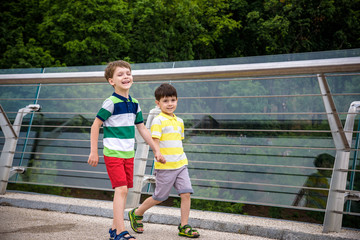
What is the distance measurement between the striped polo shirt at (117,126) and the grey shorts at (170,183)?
36cm

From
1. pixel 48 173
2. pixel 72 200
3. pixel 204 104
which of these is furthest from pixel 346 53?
pixel 48 173

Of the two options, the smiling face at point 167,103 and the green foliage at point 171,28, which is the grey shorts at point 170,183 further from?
the green foliage at point 171,28

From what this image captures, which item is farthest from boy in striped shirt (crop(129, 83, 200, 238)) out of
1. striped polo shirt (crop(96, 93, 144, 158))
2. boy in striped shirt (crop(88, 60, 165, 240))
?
striped polo shirt (crop(96, 93, 144, 158))

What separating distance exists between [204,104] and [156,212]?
1.22 m

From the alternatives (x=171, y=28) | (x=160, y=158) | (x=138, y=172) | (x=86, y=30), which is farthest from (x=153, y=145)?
(x=171, y=28)

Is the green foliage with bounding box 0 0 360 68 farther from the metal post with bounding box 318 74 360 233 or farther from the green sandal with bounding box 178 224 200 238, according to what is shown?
the metal post with bounding box 318 74 360 233

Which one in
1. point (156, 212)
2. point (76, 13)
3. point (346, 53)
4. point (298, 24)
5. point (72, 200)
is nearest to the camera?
point (156, 212)

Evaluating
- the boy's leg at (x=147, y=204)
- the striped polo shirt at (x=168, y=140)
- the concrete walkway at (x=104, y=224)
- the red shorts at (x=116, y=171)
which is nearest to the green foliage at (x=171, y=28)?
the concrete walkway at (x=104, y=224)

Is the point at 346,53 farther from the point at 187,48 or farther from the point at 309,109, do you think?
the point at 187,48

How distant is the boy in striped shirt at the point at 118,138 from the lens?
239cm

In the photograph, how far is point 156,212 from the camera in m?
3.23

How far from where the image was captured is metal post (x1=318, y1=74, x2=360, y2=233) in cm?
262

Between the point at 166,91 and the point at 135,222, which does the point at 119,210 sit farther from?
the point at 166,91

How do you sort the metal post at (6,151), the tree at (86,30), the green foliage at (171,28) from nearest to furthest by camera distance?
the metal post at (6,151)
the tree at (86,30)
the green foliage at (171,28)
